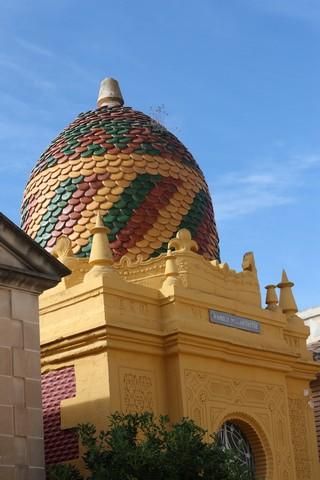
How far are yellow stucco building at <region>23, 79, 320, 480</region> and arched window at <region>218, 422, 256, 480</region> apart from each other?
58mm

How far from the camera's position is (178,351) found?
16172 millimetres

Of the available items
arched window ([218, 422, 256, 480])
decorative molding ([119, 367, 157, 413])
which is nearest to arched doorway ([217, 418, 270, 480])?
arched window ([218, 422, 256, 480])

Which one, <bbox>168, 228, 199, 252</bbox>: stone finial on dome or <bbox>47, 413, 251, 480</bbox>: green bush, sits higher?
<bbox>168, 228, 199, 252</bbox>: stone finial on dome

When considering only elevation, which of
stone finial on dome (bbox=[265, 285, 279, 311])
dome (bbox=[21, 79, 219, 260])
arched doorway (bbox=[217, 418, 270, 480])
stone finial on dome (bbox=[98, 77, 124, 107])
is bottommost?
arched doorway (bbox=[217, 418, 270, 480])

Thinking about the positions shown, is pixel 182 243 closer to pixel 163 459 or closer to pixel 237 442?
pixel 237 442

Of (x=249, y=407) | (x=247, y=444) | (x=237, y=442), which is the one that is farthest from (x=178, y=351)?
(x=247, y=444)

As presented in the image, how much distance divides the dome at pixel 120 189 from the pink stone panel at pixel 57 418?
10.5ft

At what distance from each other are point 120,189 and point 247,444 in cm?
543

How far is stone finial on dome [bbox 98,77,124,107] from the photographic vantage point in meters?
21.8

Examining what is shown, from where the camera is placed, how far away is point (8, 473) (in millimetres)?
12414

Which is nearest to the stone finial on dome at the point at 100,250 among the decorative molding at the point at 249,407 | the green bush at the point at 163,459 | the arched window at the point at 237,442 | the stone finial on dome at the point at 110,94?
the decorative molding at the point at 249,407

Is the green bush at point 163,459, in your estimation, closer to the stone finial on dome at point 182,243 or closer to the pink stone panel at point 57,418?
the pink stone panel at point 57,418

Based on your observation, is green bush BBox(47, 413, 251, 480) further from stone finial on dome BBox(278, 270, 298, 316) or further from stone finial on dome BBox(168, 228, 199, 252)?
stone finial on dome BBox(278, 270, 298, 316)

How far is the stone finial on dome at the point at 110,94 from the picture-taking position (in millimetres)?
21844
